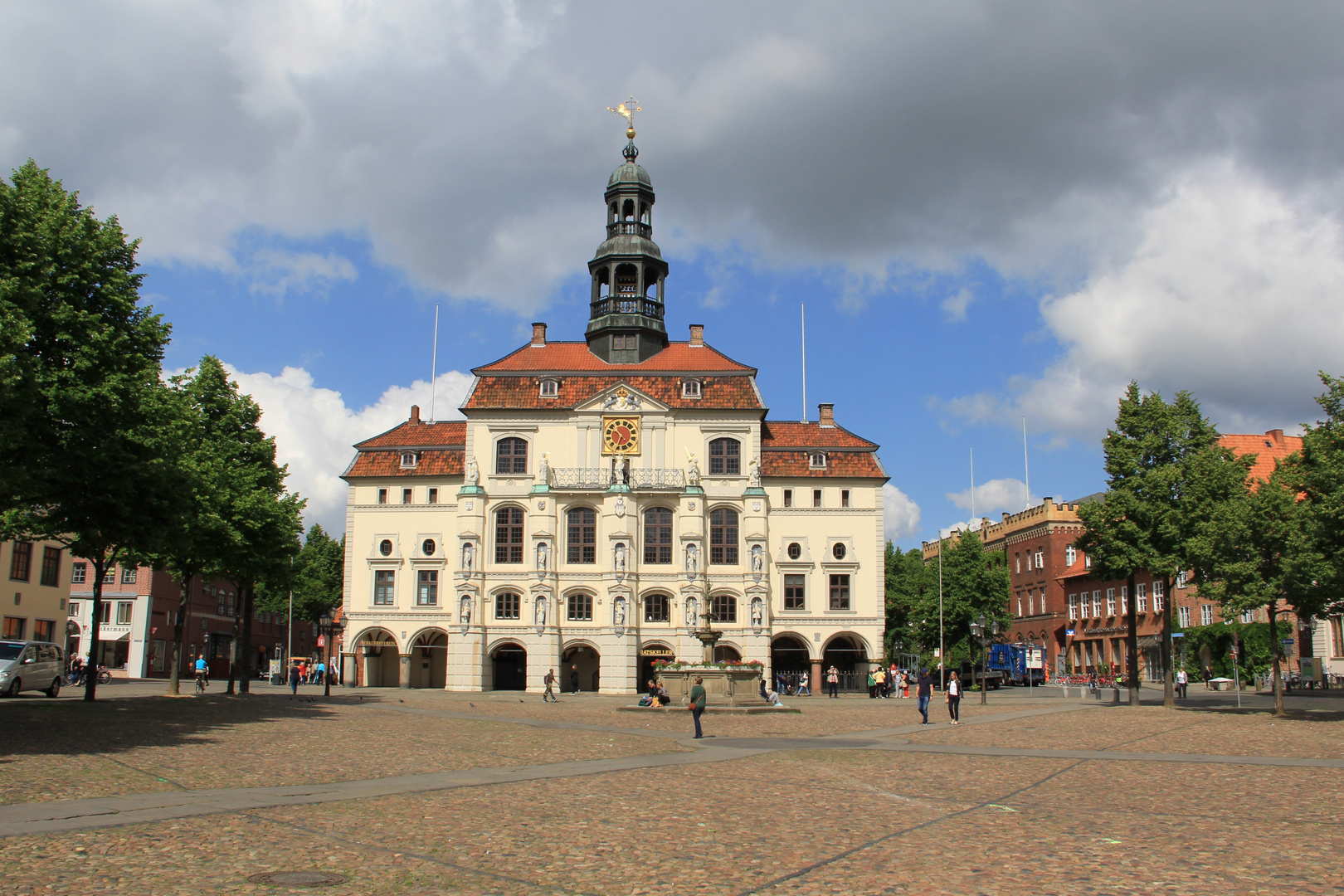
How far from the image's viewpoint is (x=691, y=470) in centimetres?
6309

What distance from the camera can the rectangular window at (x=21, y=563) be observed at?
54938 mm

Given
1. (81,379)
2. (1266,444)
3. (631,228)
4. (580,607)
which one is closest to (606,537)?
(580,607)

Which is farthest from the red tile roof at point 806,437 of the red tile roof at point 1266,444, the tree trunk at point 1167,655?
the red tile roof at point 1266,444

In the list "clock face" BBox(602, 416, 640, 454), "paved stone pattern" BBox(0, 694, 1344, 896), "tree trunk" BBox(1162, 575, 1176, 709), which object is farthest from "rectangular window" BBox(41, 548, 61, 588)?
"tree trunk" BBox(1162, 575, 1176, 709)

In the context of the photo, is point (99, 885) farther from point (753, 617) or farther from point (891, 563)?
point (891, 563)

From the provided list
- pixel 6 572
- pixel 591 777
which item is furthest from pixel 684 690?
pixel 6 572

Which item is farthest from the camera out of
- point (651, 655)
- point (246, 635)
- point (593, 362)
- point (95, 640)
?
point (593, 362)

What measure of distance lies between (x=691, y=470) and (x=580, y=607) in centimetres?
1061

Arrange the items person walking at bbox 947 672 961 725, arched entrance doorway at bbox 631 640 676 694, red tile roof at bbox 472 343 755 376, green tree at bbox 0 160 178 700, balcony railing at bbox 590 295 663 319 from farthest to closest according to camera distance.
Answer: balcony railing at bbox 590 295 663 319 < red tile roof at bbox 472 343 755 376 < arched entrance doorway at bbox 631 640 676 694 < person walking at bbox 947 672 961 725 < green tree at bbox 0 160 178 700

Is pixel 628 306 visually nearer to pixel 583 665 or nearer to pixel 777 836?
pixel 583 665

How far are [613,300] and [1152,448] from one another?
35.8m

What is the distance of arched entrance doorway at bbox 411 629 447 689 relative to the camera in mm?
64188

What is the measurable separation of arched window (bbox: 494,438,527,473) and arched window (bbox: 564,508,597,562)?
14.4ft

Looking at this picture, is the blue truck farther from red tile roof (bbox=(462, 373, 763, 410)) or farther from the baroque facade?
red tile roof (bbox=(462, 373, 763, 410))
